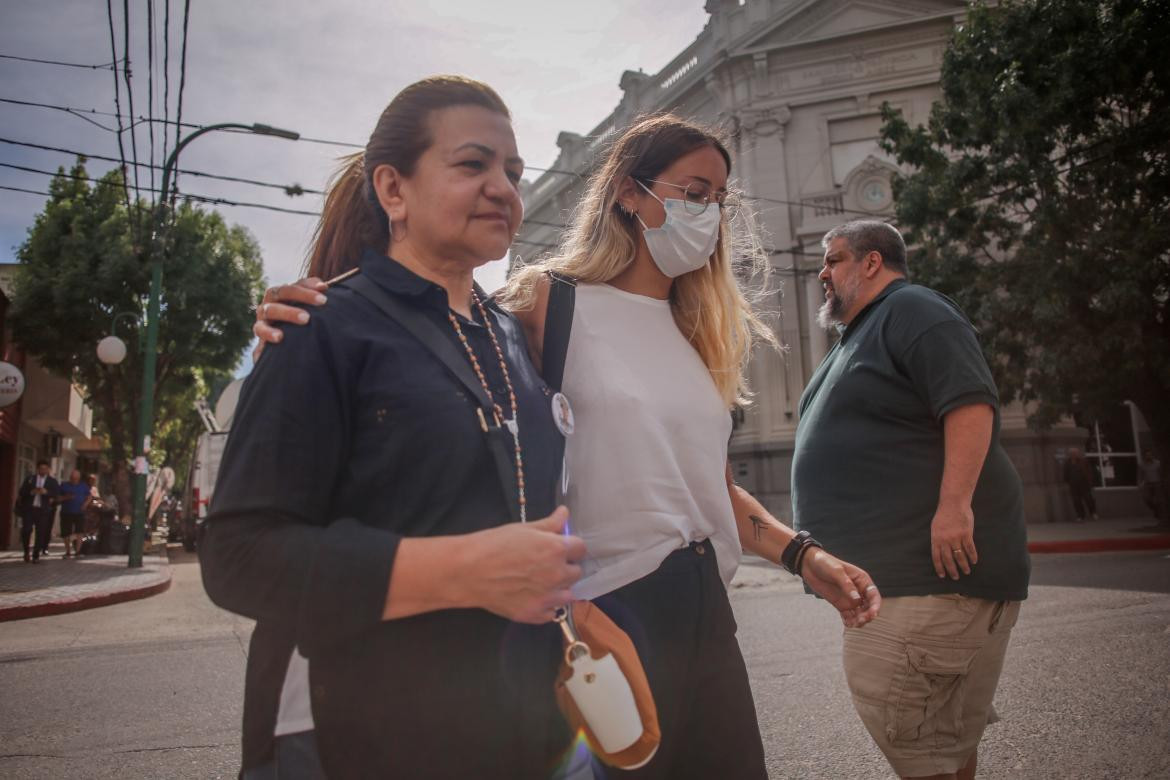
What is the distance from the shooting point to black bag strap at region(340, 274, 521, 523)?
1298 millimetres

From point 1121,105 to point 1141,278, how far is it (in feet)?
11.2

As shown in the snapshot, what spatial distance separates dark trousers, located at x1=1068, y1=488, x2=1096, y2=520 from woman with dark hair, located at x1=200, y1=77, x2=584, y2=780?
20896 mm

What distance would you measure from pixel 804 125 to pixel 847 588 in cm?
2205

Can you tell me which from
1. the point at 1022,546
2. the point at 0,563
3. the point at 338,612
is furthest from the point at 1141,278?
the point at 0,563

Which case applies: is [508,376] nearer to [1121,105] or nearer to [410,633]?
[410,633]

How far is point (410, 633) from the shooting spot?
3.94 feet

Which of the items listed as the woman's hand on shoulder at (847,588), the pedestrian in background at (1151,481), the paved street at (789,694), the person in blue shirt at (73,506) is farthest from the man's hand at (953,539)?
the person in blue shirt at (73,506)

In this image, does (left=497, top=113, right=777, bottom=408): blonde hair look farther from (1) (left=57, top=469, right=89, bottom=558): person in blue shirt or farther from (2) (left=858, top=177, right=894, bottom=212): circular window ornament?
(2) (left=858, top=177, right=894, bottom=212): circular window ornament

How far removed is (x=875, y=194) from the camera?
2117cm

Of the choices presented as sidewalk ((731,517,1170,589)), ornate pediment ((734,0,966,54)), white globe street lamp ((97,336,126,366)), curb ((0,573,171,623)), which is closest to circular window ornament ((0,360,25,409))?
white globe street lamp ((97,336,126,366))

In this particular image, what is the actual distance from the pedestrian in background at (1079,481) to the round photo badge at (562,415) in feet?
67.5

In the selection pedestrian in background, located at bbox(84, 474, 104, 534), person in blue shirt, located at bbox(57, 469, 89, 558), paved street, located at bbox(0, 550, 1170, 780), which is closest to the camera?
paved street, located at bbox(0, 550, 1170, 780)

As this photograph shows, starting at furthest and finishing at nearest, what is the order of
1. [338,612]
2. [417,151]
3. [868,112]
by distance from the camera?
[868,112], [417,151], [338,612]

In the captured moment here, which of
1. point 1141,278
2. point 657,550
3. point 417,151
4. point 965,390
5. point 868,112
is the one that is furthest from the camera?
point 868,112
